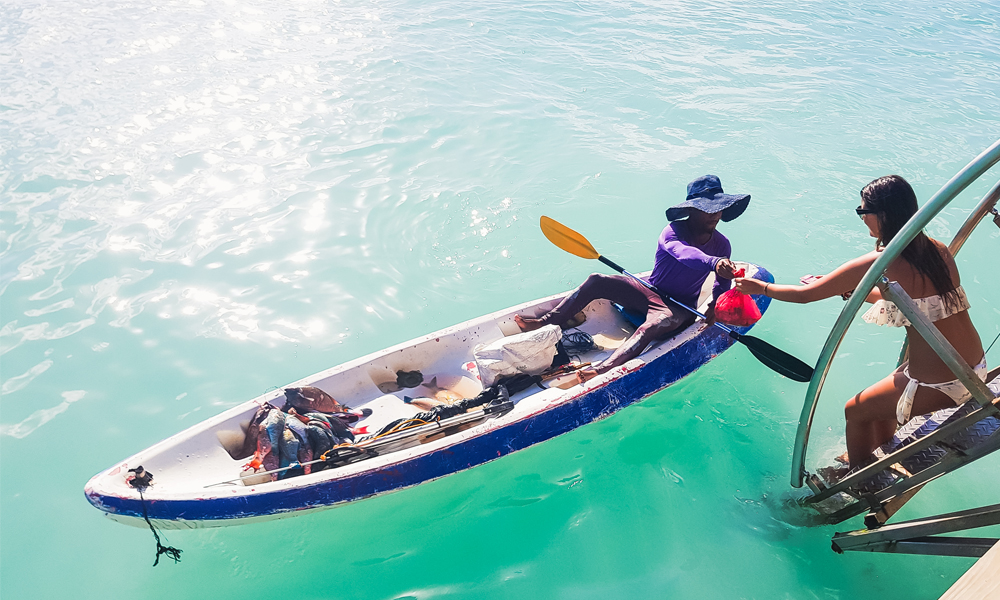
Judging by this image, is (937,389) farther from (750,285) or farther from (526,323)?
(526,323)

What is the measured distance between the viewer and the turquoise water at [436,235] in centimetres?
471

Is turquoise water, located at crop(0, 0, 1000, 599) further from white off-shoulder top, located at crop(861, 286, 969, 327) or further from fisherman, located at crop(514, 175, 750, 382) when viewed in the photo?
white off-shoulder top, located at crop(861, 286, 969, 327)

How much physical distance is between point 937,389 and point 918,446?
0.36 meters

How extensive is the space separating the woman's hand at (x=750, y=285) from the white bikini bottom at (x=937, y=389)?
95cm

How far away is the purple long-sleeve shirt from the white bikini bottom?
1.84 metres

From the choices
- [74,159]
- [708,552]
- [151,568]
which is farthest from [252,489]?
[74,159]

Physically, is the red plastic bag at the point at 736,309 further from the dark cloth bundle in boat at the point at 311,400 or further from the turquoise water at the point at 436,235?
the dark cloth bundle in boat at the point at 311,400

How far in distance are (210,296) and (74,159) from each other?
409cm

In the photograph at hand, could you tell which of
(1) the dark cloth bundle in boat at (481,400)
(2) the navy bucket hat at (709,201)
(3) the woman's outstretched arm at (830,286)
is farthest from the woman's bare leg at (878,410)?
(1) the dark cloth bundle in boat at (481,400)

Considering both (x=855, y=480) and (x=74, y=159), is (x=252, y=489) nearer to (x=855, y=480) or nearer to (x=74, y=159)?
(x=855, y=480)

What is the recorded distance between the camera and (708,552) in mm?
4645

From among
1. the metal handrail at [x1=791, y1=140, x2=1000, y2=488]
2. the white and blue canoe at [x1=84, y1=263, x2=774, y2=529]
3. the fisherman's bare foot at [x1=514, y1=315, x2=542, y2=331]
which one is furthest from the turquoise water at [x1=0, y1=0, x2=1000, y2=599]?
the metal handrail at [x1=791, y1=140, x2=1000, y2=488]

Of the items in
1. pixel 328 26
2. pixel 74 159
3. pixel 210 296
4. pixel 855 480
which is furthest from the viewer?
pixel 328 26

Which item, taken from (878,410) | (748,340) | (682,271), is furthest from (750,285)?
(682,271)
